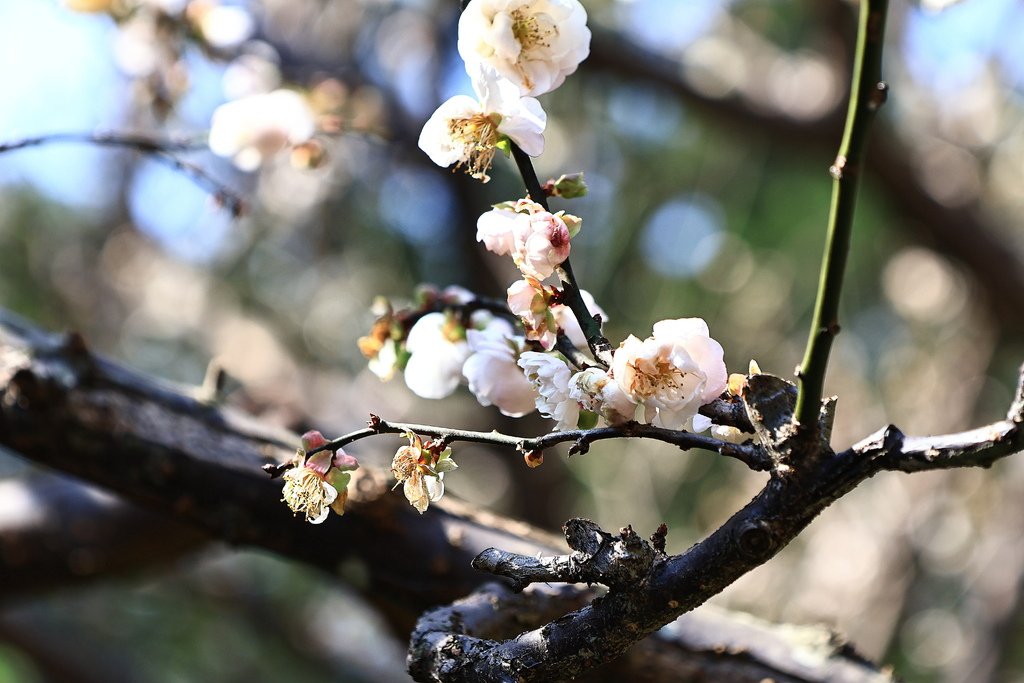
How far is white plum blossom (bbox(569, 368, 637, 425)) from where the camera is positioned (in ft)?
1.17

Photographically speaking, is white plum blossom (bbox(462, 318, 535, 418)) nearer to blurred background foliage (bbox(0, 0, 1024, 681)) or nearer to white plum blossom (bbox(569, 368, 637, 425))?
white plum blossom (bbox(569, 368, 637, 425))

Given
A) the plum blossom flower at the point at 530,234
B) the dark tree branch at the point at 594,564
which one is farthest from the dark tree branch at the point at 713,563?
the plum blossom flower at the point at 530,234

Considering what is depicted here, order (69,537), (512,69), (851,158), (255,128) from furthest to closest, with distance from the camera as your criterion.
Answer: (69,537)
(255,128)
(512,69)
(851,158)

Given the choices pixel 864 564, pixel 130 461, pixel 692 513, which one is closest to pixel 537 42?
pixel 130 461

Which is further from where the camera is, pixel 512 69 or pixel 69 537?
pixel 69 537

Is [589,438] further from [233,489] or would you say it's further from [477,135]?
[233,489]

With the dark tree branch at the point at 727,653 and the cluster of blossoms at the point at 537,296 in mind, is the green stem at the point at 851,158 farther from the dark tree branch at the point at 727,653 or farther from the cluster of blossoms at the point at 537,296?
the dark tree branch at the point at 727,653

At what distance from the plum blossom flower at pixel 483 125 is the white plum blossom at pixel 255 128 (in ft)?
0.92

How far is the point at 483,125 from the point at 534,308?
89 mm

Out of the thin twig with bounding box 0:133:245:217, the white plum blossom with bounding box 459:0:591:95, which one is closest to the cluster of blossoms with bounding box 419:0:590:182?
the white plum blossom with bounding box 459:0:591:95

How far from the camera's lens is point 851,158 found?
29 centimetres

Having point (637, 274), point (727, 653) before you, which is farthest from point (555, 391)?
point (637, 274)

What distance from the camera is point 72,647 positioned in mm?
1648

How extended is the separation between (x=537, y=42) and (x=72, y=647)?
1.68 m
